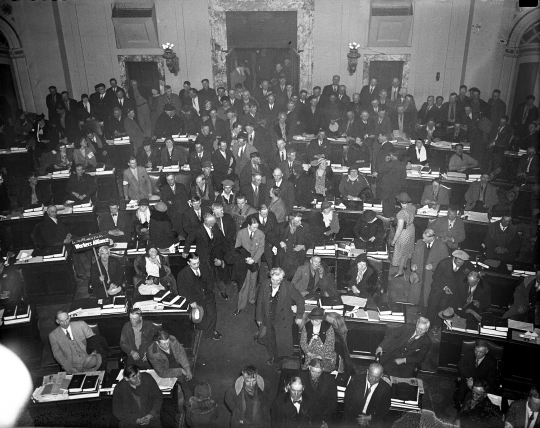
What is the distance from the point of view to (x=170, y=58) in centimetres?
1431

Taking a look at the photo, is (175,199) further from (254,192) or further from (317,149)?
(317,149)

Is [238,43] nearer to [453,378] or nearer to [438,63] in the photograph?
[438,63]

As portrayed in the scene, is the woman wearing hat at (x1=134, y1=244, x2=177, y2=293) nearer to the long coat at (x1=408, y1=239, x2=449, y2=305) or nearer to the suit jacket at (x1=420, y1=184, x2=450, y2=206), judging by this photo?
the long coat at (x1=408, y1=239, x2=449, y2=305)

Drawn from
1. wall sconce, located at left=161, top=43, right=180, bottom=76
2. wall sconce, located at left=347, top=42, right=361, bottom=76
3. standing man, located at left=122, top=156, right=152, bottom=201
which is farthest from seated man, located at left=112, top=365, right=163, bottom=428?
wall sconce, located at left=347, top=42, right=361, bottom=76

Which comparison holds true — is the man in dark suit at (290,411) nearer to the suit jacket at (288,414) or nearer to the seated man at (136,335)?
the suit jacket at (288,414)

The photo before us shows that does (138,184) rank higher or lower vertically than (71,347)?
higher

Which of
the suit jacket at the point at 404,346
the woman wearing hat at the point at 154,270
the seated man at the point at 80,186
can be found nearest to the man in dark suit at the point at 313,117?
the seated man at the point at 80,186

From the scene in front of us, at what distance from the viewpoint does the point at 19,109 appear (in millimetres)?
14602

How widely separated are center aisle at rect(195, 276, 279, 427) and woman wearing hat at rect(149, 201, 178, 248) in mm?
1608

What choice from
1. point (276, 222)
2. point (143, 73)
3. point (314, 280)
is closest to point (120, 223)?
point (276, 222)

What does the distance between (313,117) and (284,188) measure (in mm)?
4400

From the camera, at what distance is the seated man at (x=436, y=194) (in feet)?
31.5

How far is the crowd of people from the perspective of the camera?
5.73 meters

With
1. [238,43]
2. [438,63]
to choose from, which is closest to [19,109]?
[238,43]
